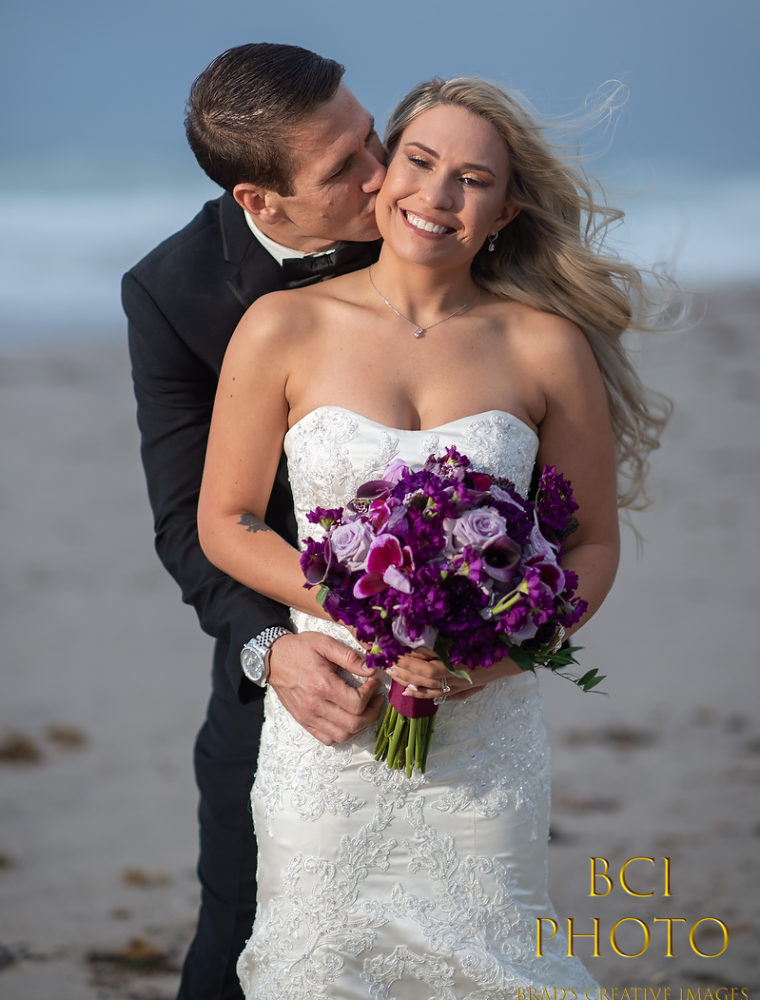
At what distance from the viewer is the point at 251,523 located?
11.1ft

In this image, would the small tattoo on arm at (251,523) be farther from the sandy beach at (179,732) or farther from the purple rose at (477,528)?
the sandy beach at (179,732)

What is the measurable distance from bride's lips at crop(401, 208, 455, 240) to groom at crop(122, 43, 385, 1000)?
0.23 m

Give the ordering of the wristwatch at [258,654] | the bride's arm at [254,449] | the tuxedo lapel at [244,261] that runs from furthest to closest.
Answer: the tuxedo lapel at [244,261] → the wristwatch at [258,654] → the bride's arm at [254,449]

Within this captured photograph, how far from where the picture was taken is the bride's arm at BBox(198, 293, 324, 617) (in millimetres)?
3320

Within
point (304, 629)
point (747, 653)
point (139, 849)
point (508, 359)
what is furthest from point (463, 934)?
point (747, 653)

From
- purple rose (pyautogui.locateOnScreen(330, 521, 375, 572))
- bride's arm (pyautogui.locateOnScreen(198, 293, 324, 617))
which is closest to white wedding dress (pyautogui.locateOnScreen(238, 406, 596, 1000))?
bride's arm (pyautogui.locateOnScreen(198, 293, 324, 617))

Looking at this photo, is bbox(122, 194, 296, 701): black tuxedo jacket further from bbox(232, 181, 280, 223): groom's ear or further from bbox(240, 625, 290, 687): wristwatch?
bbox(232, 181, 280, 223): groom's ear

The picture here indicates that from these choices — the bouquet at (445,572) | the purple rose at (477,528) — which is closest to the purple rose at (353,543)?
the bouquet at (445,572)

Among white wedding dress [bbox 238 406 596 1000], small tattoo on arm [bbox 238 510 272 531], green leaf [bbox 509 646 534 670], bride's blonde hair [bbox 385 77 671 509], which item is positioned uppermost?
bride's blonde hair [bbox 385 77 671 509]

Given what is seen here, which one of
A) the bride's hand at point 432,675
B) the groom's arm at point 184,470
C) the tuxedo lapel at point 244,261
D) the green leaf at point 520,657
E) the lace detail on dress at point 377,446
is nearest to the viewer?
the green leaf at point 520,657

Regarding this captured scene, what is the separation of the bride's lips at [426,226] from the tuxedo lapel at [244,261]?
61 cm

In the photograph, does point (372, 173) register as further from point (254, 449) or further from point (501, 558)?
point (501, 558)

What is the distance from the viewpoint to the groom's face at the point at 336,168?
334cm

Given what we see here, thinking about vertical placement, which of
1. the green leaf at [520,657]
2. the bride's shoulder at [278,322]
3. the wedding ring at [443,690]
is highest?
the bride's shoulder at [278,322]
